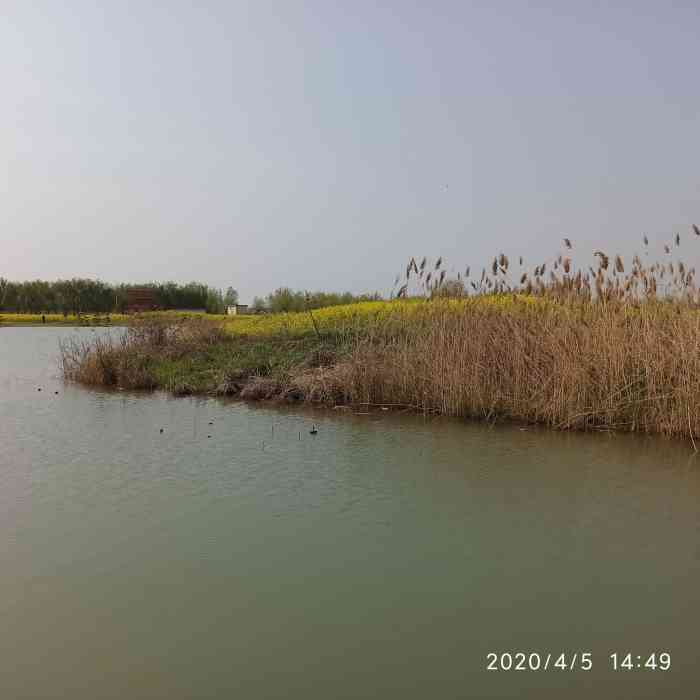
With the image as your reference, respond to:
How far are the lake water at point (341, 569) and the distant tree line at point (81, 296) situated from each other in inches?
1084

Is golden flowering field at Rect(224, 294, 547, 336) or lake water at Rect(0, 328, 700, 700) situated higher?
golden flowering field at Rect(224, 294, 547, 336)

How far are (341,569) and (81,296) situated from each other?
31.8 metres

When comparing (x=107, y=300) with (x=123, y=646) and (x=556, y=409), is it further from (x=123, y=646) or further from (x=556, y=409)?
(x=123, y=646)

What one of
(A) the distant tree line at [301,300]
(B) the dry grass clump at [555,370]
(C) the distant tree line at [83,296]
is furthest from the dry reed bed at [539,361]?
(C) the distant tree line at [83,296]

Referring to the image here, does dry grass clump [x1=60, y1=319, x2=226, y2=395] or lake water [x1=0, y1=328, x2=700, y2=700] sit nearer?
lake water [x1=0, y1=328, x2=700, y2=700]

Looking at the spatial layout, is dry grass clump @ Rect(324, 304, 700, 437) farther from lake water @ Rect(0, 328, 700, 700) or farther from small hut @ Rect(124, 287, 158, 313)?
small hut @ Rect(124, 287, 158, 313)

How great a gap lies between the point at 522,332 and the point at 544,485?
Answer: 9.17ft

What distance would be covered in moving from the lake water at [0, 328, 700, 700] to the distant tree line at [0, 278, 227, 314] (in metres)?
27.5

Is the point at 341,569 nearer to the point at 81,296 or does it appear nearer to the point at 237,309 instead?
the point at 237,309

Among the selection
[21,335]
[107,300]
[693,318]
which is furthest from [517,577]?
[107,300]

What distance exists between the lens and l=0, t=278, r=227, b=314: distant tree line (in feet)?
104

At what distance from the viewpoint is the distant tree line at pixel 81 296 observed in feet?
104

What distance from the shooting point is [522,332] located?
6758mm

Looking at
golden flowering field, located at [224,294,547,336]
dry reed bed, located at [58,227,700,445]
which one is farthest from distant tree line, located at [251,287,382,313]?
dry reed bed, located at [58,227,700,445]
